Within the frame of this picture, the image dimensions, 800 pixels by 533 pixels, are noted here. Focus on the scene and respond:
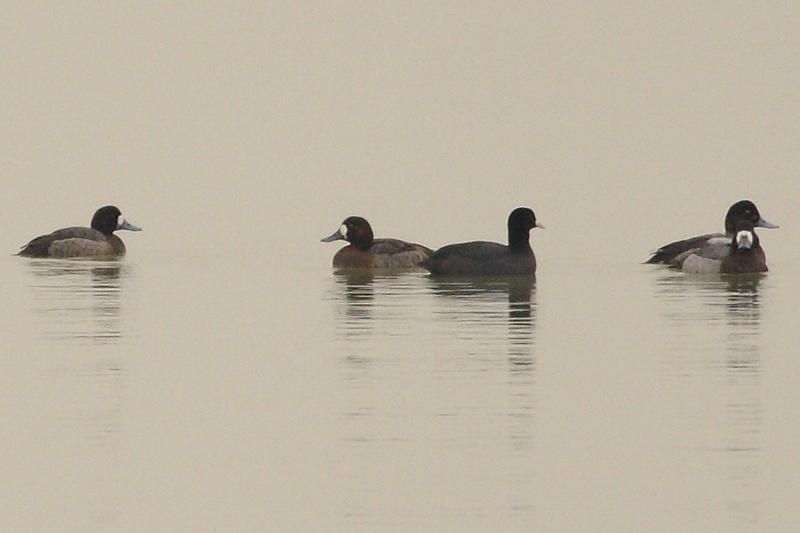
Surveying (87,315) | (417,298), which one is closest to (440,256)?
(417,298)

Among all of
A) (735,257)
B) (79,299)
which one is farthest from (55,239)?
(735,257)

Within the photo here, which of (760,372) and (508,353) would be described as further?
(508,353)

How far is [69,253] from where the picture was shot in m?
26.9

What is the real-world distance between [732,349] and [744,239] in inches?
325

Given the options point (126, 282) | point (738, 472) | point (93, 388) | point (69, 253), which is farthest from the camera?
point (69, 253)

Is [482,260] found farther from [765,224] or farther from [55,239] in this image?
[55,239]

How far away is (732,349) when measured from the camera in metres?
14.2

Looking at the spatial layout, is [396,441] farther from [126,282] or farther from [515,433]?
[126,282]

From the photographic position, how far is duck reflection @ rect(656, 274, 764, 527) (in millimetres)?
9461

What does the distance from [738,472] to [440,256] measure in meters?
13.1

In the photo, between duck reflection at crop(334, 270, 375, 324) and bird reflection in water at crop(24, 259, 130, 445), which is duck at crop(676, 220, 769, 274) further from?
bird reflection in water at crop(24, 259, 130, 445)

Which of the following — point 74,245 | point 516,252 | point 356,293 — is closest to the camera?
point 356,293

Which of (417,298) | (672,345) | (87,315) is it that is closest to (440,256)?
(417,298)

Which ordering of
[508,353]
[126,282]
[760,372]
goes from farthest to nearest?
[126,282], [508,353], [760,372]
